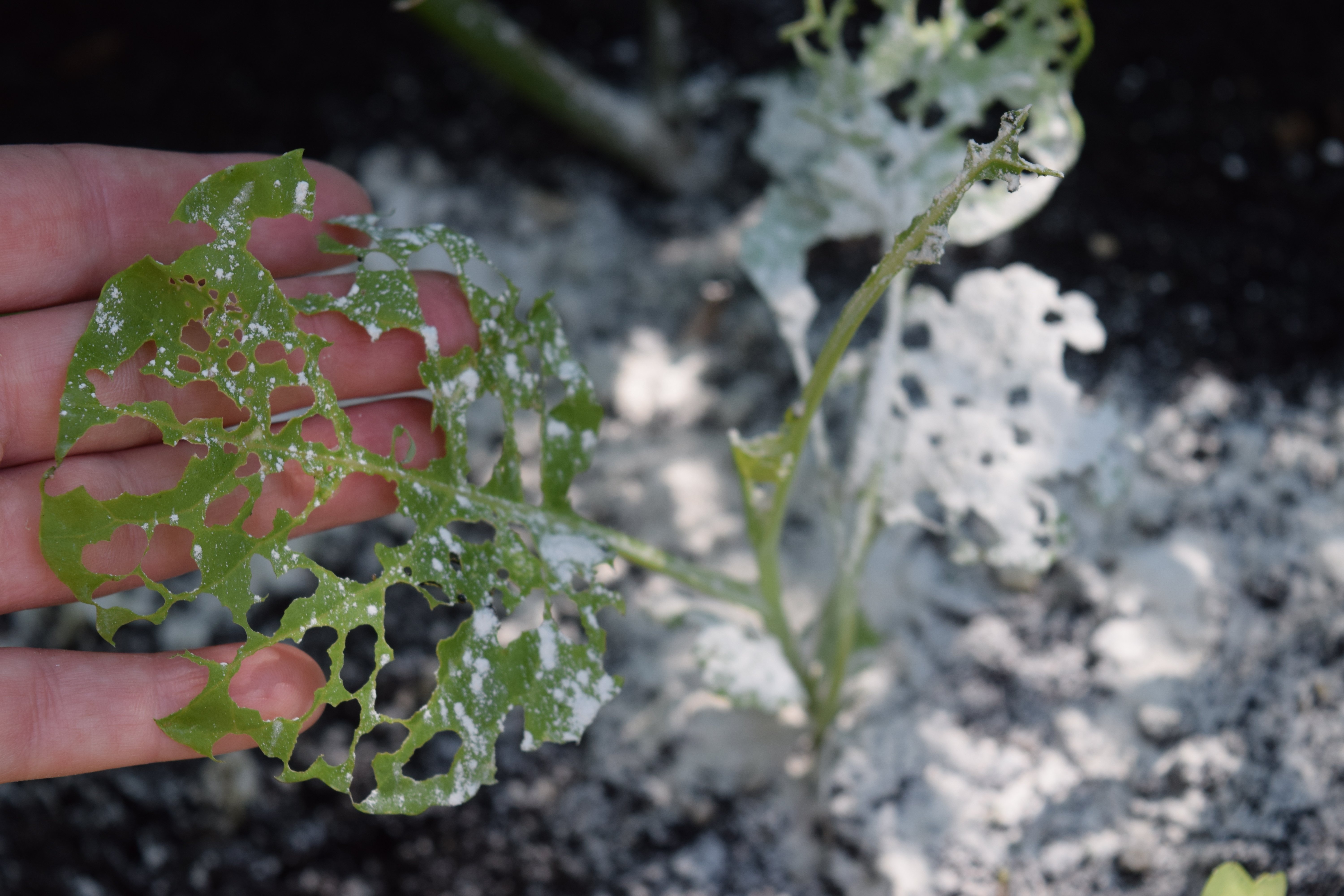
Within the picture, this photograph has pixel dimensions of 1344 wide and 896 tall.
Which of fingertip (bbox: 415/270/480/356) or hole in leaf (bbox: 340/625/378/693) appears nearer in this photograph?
fingertip (bbox: 415/270/480/356)

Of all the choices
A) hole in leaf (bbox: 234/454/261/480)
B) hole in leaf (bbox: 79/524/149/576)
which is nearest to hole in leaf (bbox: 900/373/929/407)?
hole in leaf (bbox: 234/454/261/480)

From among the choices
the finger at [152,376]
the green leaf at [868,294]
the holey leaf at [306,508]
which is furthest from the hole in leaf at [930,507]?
the finger at [152,376]

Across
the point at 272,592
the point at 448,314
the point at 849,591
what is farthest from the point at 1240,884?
the point at 272,592

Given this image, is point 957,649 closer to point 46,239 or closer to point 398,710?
point 398,710

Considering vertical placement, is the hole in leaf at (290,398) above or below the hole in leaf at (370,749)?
→ above

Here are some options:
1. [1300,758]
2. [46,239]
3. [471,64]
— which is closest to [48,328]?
[46,239]

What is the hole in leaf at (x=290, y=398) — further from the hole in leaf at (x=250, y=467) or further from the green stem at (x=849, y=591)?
the green stem at (x=849, y=591)

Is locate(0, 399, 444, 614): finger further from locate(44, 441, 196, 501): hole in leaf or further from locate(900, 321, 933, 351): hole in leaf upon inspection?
locate(900, 321, 933, 351): hole in leaf
